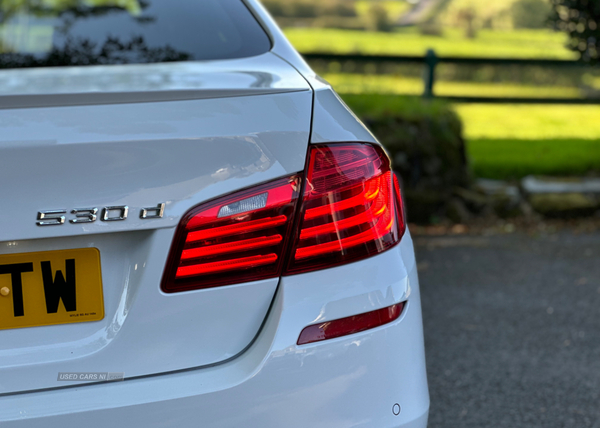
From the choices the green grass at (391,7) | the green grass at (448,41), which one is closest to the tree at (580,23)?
the green grass at (448,41)

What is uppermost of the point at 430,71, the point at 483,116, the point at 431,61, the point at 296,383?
the point at 296,383

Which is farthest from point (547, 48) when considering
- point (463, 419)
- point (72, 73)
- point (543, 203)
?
point (72, 73)

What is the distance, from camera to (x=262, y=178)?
1.31 m

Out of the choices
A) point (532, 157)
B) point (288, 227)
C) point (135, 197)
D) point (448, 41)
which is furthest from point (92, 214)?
point (448, 41)

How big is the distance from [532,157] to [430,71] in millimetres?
1421

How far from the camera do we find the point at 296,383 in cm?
132

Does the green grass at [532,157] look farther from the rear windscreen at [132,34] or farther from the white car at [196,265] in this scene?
the white car at [196,265]

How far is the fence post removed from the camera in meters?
6.89

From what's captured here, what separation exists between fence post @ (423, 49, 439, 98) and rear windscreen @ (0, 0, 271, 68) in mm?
5091

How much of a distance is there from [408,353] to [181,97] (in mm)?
759

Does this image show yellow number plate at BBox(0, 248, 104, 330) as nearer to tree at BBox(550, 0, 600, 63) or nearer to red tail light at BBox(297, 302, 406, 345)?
red tail light at BBox(297, 302, 406, 345)

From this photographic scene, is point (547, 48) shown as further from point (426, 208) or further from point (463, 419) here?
point (463, 419)

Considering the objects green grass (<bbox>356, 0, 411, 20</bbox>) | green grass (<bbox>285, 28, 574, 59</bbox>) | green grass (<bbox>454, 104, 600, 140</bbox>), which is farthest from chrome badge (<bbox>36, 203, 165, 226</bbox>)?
green grass (<bbox>356, 0, 411, 20</bbox>)

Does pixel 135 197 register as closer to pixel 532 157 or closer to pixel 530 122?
pixel 532 157
